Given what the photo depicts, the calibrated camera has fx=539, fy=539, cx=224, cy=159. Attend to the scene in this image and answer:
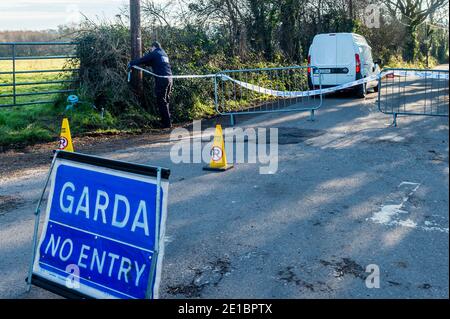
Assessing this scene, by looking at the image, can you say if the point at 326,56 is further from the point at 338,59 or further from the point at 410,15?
the point at 410,15

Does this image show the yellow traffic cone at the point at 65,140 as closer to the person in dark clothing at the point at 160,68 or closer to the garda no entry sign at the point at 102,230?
the person in dark clothing at the point at 160,68

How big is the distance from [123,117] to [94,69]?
149 centimetres

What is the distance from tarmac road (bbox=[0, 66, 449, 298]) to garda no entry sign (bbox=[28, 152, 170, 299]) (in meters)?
0.50

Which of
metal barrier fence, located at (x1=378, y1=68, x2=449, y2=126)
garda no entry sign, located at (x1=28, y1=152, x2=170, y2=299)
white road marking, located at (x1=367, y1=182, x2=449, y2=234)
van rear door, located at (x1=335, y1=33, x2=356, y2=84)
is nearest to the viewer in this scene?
garda no entry sign, located at (x1=28, y1=152, x2=170, y2=299)

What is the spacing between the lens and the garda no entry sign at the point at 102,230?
365 centimetres

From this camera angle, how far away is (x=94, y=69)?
13.6 meters

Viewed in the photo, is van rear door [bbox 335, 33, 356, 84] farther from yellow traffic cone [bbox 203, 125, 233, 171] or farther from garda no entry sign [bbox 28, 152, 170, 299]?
garda no entry sign [bbox 28, 152, 170, 299]

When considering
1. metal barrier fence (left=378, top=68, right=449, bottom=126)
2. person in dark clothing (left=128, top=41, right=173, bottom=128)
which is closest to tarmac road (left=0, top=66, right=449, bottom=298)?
metal barrier fence (left=378, top=68, right=449, bottom=126)

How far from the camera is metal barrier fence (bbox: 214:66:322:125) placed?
16062mm

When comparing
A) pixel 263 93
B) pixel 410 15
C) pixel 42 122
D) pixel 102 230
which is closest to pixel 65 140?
pixel 42 122

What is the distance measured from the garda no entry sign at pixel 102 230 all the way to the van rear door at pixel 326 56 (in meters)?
14.7

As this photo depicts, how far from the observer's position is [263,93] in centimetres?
1781

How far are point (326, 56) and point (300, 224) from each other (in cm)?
1311

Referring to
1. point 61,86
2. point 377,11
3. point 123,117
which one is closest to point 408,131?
point 123,117
